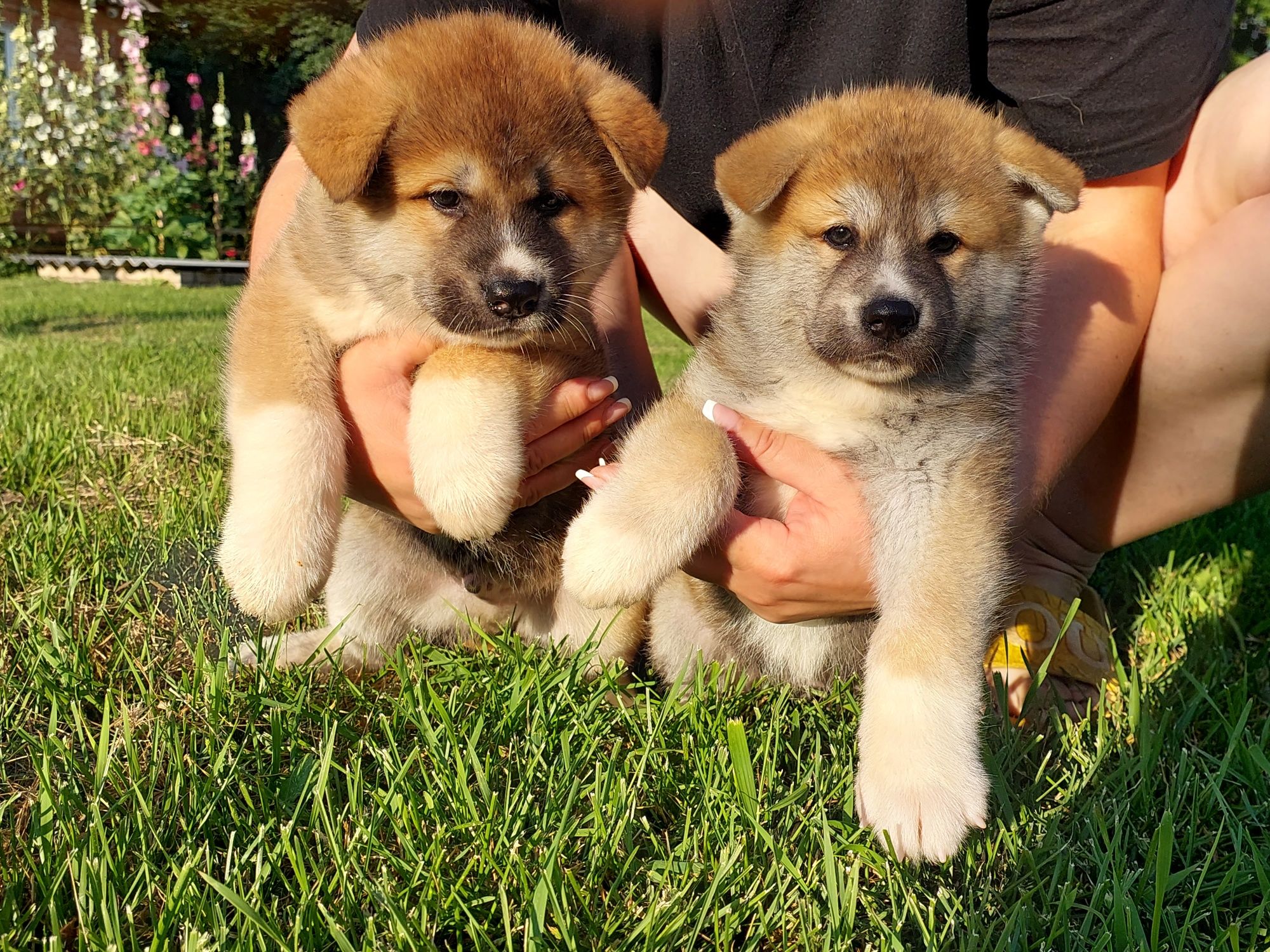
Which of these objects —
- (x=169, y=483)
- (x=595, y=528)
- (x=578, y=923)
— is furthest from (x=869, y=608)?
(x=169, y=483)

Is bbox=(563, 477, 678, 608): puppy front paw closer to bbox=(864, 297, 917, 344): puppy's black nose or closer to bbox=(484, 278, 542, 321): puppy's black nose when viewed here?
bbox=(484, 278, 542, 321): puppy's black nose

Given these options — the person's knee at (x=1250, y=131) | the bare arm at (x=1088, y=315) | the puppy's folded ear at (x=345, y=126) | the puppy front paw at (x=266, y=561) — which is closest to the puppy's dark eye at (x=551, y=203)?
the puppy's folded ear at (x=345, y=126)

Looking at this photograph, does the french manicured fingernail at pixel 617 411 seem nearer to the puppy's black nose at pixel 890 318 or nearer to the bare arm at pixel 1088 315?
the puppy's black nose at pixel 890 318

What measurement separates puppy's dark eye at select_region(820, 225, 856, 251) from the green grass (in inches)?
34.6

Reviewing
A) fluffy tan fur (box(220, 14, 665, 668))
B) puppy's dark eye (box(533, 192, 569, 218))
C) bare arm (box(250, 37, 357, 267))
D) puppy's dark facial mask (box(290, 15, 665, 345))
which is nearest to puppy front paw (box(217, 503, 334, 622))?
fluffy tan fur (box(220, 14, 665, 668))

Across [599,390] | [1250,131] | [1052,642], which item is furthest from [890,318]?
[1250,131]

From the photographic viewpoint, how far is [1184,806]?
1733 millimetres

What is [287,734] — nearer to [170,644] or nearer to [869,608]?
[170,644]

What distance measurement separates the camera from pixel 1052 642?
2367 mm

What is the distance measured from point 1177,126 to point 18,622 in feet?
8.79

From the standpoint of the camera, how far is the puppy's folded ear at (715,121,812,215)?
6.44 feet

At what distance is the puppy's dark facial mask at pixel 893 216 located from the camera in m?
1.90

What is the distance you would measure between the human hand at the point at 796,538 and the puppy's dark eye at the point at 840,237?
0.38m

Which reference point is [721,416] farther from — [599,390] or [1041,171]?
[1041,171]
